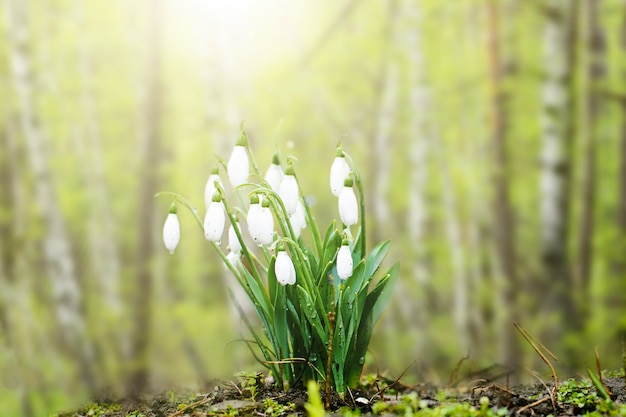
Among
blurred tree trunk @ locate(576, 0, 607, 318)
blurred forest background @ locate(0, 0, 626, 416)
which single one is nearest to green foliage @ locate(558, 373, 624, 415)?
blurred forest background @ locate(0, 0, 626, 416)

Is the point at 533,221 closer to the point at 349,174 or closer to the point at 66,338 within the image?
the point at 66,338

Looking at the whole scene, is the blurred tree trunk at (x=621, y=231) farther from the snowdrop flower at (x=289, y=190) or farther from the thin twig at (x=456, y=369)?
the snowdrop flower at (x=289, y=190)

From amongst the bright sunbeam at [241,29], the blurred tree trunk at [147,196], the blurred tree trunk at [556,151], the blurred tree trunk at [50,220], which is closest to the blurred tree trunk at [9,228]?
the blurred tree trunk at [50,220]

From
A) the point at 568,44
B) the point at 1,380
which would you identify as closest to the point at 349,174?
the point at 568,44

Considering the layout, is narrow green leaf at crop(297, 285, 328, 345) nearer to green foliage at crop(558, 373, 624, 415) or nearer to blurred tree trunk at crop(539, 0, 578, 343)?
green foliage at crop(558, 373, 624, 415)

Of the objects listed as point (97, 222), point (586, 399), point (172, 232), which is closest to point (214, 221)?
point (172, 232)

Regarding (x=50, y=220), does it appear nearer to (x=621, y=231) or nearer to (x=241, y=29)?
(x=241, y=29)
